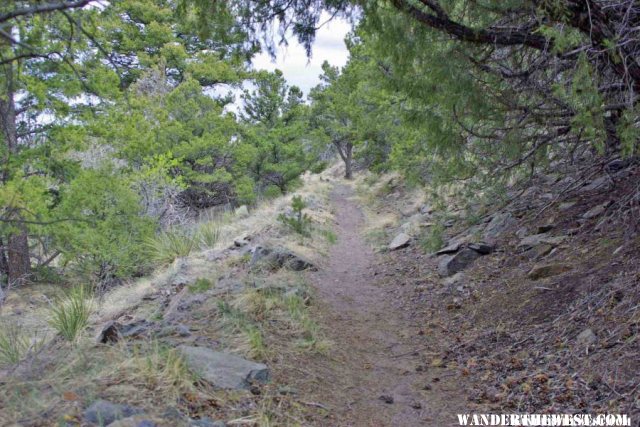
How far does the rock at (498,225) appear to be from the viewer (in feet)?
26.7

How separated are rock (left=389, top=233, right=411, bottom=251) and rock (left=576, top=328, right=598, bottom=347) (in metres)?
6.86

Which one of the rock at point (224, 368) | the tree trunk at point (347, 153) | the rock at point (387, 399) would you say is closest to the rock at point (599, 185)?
the rock at point (387, 399)

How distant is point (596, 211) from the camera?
660cm

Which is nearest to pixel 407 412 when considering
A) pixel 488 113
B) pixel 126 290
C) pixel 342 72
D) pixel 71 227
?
pixel 488 113

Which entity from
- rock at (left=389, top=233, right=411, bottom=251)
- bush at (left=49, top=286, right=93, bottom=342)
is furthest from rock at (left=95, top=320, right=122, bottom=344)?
rock at (left=389, top=233, right=411, bottom=251)

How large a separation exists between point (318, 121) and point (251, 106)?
10745 mm

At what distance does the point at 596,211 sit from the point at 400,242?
17.2 ft

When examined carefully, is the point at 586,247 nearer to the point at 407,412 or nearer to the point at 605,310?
the point at 605,310

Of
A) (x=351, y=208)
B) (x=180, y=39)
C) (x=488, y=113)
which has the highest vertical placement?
(x=180, y=39)

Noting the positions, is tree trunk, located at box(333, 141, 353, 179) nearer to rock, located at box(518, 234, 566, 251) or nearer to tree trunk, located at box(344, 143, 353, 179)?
tree trunk, located at box(344, 143, 353, 179)

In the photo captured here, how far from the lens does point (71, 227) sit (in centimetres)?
1020

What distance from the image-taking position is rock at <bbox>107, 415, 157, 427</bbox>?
9.60 feet

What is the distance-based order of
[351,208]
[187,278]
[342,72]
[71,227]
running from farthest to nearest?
[342,72] < [351,208] < [71,227] < [187,278]

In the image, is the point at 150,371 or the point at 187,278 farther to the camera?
the point at 187,278
